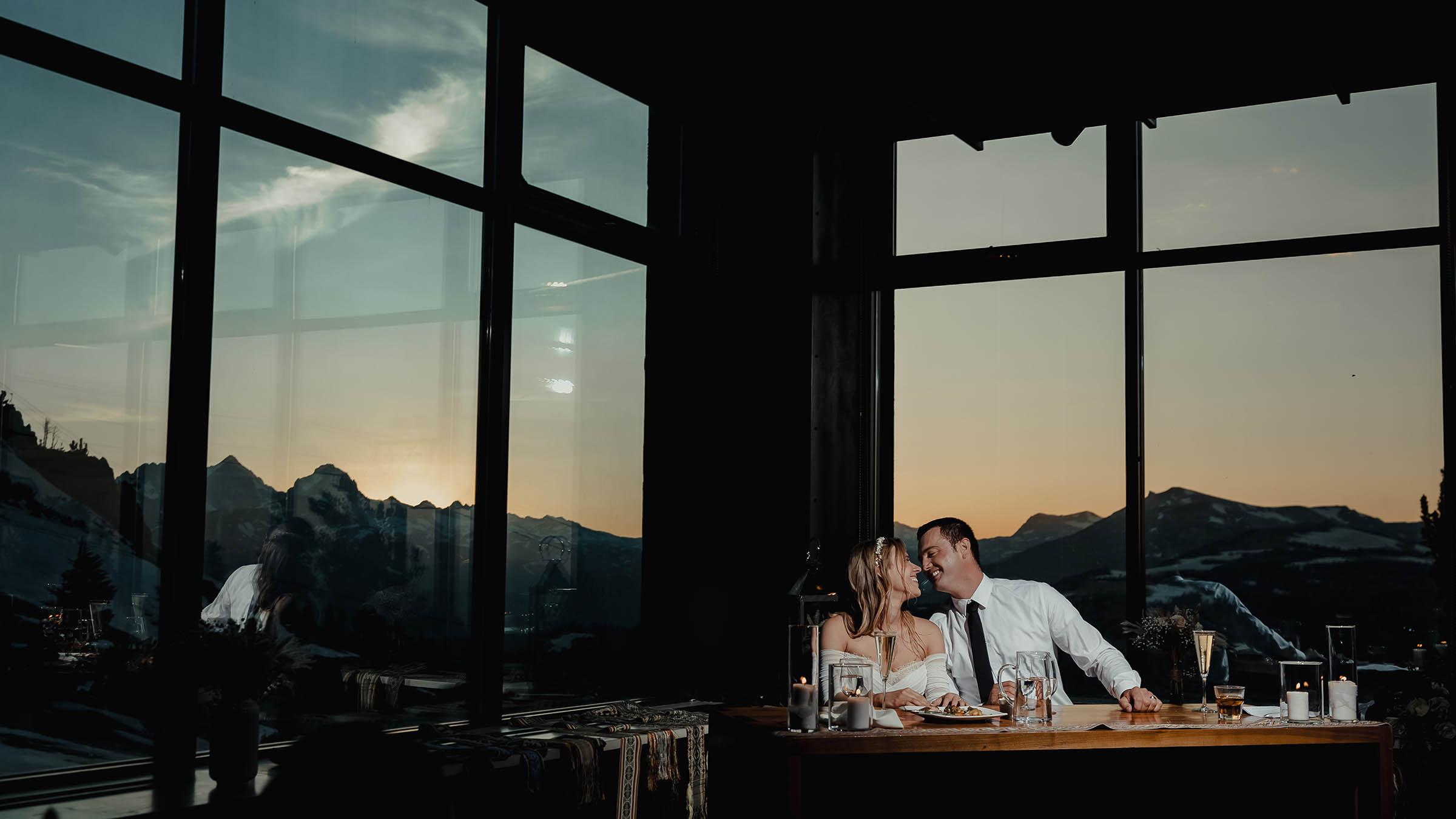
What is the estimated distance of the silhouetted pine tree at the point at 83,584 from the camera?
3820 millimetres

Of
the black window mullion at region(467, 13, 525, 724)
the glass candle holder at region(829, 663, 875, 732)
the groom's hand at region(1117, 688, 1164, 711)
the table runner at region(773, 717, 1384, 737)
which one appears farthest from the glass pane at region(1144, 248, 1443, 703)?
the black window mullion at region(467, 13, 525, 724)

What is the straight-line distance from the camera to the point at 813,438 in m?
6.41

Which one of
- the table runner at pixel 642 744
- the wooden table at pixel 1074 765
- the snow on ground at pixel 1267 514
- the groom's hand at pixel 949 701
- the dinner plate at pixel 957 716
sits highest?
the snow on ground at pixel 1267 514

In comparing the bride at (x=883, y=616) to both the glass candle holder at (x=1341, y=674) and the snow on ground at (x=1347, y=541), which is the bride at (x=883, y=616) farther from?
the snow on ground at (x=1347, y=541)

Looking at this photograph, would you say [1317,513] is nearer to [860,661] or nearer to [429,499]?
[860,661]

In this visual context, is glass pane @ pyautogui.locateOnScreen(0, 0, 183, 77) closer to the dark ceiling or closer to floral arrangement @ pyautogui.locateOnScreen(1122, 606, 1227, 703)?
the dark ceiling

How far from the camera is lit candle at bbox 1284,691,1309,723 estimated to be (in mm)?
3930

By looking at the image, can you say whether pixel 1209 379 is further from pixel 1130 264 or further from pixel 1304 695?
pixel 1304 695

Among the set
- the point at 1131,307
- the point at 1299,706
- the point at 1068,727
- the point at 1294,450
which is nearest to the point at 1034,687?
the point at 1068,727

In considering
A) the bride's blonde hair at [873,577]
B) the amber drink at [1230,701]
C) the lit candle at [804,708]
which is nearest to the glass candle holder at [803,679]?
the lit candle at [804,708]

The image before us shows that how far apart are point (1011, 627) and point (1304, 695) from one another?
6.23ft

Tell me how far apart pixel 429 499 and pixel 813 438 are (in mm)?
2082

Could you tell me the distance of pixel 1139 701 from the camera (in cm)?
417

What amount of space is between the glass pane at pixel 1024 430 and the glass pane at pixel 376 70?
257 centimetres
